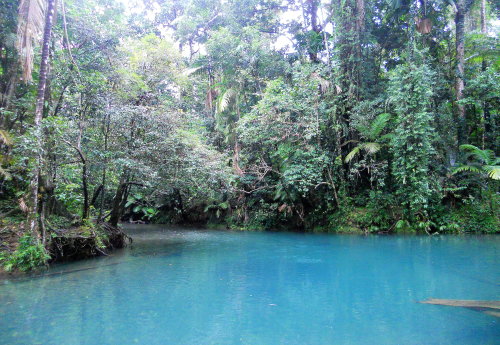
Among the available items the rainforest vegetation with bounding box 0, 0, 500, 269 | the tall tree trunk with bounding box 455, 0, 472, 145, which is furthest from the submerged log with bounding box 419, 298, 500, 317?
the tall tree trunk with bounding box 455, 0, 472, 145

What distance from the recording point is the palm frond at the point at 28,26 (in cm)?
713

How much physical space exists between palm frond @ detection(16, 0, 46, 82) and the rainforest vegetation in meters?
0.04

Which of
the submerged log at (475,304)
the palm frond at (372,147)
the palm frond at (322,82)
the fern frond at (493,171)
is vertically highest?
the palm frond at (322,82)

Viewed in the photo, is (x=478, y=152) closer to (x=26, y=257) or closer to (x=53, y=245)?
(x=53, y=245)

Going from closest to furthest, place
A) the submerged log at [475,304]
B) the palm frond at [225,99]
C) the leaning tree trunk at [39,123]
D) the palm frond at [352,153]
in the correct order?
1. the submerged log at [475,304]
2. the leaning tree trunk at [39,123]
3. the palm frond at [352,153]
4. the palm frond at [225,99]

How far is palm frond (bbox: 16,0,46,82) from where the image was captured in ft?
23.4

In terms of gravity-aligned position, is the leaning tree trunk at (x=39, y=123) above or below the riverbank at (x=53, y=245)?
above

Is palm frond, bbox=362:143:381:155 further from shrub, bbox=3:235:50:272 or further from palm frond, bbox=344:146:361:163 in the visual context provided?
shrub, bbox=3:235:50:272

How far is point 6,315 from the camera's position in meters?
4.67

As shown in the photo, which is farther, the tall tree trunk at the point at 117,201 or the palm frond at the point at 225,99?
the palm frond at the point at 225,99

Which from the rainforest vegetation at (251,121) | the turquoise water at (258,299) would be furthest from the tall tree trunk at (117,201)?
the turquoise water at (258,299)

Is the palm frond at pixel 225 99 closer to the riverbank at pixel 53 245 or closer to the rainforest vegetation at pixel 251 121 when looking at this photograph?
the rainforest vegetation at pixel 251 121

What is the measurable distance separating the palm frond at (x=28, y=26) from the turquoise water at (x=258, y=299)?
4.58 metres

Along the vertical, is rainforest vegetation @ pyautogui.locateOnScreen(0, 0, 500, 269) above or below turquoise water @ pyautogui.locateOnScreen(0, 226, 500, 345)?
above
